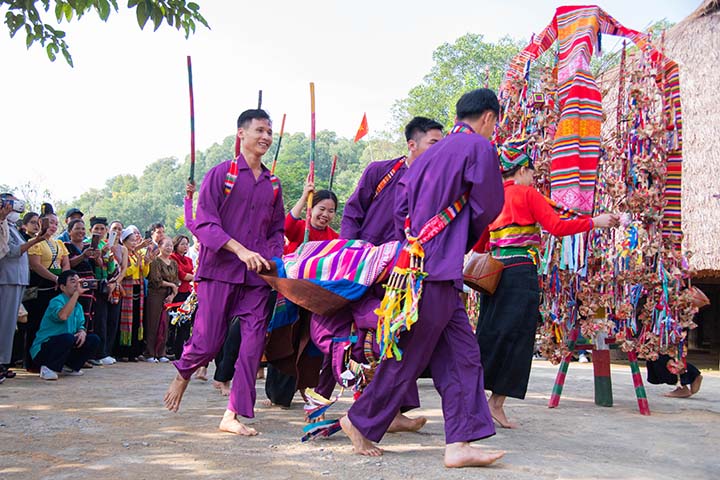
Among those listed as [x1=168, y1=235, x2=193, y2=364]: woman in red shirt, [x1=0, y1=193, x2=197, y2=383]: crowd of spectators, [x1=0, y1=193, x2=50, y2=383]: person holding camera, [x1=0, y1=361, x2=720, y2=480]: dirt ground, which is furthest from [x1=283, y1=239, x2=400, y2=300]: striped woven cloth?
[x1=168, y1=235, x2=193, y2=364]: woman in red shirt

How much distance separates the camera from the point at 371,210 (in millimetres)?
4906

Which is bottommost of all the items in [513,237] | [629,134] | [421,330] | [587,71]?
[421,330]

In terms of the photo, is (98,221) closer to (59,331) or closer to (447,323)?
(59,331)

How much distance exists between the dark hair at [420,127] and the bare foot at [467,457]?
2.05 metres

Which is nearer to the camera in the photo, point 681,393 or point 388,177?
point 388,177

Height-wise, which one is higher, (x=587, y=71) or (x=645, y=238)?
(x=587, y=71)

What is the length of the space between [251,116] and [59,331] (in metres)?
3.86

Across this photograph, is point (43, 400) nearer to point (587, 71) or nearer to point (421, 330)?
point (421, 330)

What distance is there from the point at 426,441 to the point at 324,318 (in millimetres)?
941

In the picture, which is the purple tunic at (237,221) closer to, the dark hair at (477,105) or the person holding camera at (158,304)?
the dark hair at (477,105)

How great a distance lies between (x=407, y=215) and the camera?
4117mm

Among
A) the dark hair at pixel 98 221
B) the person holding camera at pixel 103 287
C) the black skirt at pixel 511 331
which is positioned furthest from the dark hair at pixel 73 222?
the black skirt at pixel 511 331

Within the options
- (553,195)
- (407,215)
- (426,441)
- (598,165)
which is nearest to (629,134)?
(598,165)

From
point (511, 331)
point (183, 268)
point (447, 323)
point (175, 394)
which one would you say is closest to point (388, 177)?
point (511, 331)
